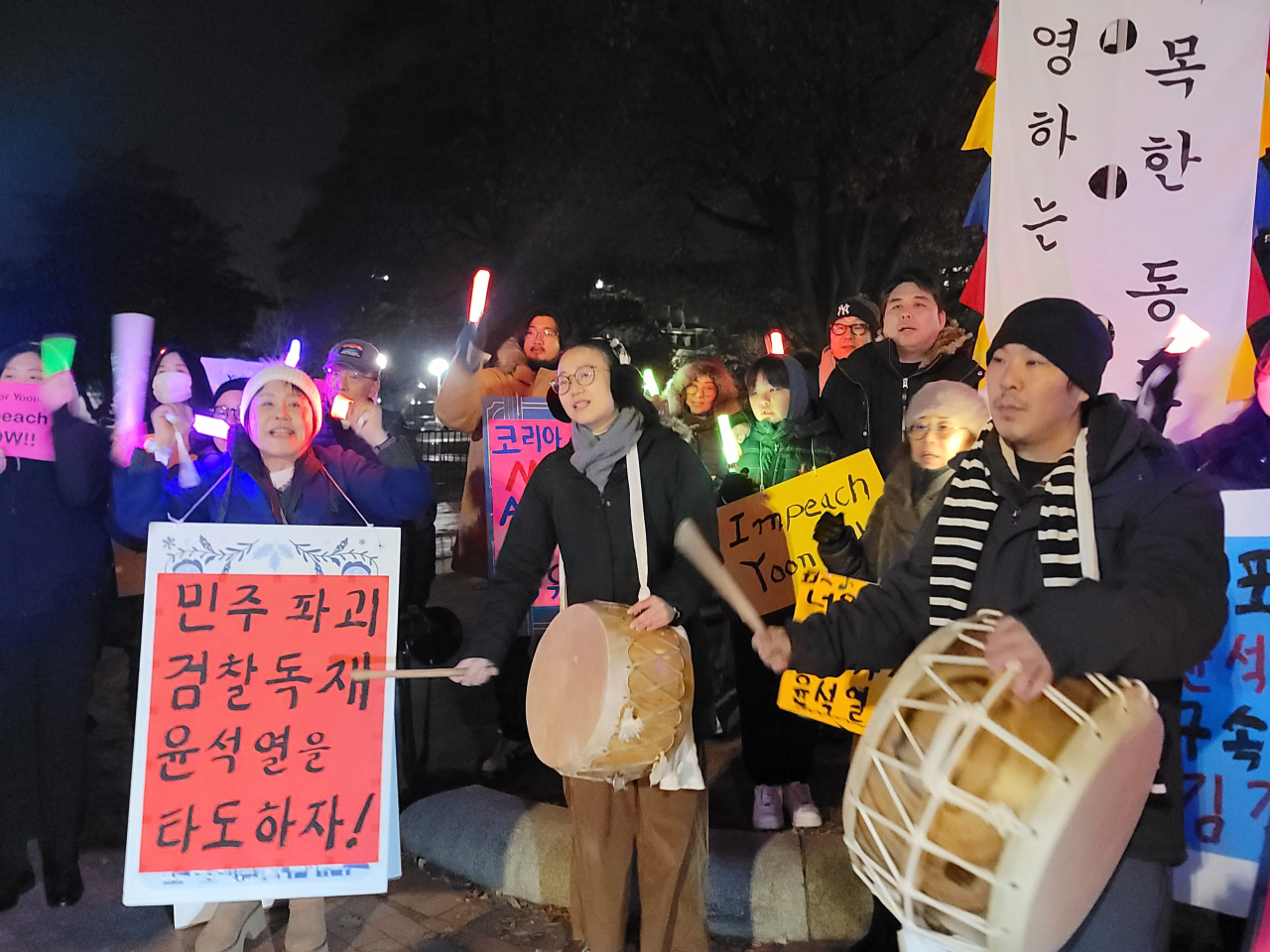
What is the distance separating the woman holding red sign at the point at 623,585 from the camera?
2904mm

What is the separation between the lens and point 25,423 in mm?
3498

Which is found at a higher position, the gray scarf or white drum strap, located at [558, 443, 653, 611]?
the gray scarf

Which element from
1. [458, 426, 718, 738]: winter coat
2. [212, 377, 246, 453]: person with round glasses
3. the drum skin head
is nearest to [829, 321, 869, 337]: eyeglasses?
[458, 426, 718, 738]: winter coat

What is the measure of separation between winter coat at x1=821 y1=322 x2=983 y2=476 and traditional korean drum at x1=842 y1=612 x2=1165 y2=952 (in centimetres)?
197

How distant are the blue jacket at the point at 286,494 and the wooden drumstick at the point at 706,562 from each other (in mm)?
1152

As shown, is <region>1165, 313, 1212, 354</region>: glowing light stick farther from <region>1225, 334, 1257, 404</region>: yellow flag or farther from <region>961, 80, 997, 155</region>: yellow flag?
<region>961, 80, 997, 155</region>: yellow flag

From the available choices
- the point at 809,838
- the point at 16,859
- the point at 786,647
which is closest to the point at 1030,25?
the point at 786,647

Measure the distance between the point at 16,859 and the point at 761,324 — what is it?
1605 centimetres

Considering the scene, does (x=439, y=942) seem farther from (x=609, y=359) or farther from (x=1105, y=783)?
(x=1105, y=783)

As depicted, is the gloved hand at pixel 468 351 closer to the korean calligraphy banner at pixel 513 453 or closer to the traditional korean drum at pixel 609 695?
the korean calligraphy banner at pixel 513 453

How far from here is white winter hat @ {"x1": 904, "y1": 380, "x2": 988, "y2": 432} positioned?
3074 millimetres

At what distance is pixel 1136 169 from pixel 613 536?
7.89ft

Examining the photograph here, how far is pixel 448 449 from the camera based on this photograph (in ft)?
70.6

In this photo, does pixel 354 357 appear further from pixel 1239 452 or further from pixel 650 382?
pixel 1239 452
